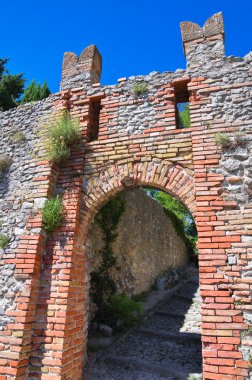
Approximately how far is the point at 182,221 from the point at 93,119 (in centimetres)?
1258

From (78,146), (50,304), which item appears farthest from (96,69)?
(50,304)

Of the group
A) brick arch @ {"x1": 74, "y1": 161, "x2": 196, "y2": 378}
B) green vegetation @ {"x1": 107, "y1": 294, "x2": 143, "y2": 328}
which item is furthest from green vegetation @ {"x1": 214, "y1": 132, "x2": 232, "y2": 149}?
green vegetation @ {"x1": 107, "y1": 294, "x2": 143, "y2": 328}

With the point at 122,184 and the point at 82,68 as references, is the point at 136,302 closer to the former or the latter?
the point at 122,184

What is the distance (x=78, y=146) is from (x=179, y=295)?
7.32 meters

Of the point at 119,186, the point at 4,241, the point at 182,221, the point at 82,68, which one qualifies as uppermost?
the point at 82,68

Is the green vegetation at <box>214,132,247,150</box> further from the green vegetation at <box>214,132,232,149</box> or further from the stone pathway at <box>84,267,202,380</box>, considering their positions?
the stone pathway at <box>84,267,202,380</box>

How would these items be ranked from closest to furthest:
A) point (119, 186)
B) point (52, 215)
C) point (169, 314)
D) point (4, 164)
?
1. point (52, 215)
2. point (119, 186)
3. point (4, 164)
4. point (169, 314)

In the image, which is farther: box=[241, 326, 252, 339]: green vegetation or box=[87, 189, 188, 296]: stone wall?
box=[87, 189, 188, 296]: stone wall

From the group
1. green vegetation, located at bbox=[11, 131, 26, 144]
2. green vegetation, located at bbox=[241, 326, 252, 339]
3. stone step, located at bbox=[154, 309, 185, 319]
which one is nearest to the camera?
green vegetation, located at bbox=[241, 326, 252, 339]

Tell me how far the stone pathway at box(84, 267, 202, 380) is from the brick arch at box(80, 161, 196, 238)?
258cm

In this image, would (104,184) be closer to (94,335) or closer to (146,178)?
(146,178)

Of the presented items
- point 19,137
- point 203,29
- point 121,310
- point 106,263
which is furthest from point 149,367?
point 203,29

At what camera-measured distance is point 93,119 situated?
17.8ft

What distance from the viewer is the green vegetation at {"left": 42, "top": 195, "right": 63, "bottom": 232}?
4.42 meters
